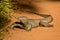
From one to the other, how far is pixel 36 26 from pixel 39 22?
25 centimetres

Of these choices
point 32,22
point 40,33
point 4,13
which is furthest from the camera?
point 32,22

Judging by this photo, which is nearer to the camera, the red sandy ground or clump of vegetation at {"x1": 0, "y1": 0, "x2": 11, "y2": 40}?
the red sandy ground

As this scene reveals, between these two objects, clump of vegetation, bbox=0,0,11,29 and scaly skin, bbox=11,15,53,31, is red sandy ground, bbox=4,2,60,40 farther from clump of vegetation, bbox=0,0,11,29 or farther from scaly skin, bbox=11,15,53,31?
A: clump of vegetation, bbox=0,0,11,29

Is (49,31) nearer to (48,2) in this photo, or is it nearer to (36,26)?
(36,26)

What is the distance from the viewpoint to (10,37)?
5.32 meters

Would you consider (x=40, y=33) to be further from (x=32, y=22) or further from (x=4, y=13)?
(x=4, y=13)

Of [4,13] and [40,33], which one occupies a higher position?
[4,13]

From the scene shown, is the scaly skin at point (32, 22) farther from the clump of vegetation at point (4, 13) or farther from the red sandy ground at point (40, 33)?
the clump of vegetation at point (4, 13)

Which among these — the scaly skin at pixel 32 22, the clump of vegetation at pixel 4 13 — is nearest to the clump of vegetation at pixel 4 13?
the clump of vegetation at pixel 4 13

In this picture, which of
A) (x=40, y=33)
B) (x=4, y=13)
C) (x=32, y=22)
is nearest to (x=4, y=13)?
(x=4, y=13)

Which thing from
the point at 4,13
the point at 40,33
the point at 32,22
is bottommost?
the point at 40,33

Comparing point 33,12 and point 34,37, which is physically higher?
point 33,12

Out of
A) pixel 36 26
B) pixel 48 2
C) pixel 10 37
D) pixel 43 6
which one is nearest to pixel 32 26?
pixel 36 26

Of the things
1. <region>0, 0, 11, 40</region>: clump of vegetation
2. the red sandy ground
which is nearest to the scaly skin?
the red sandy ground
